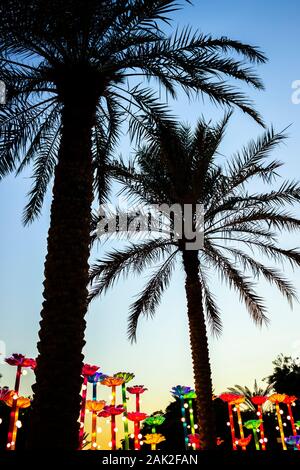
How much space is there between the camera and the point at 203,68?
7.20m

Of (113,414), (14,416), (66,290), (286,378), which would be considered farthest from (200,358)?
(286,378)

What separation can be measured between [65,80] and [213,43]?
2.92 m

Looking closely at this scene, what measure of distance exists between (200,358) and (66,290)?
17.0 ft

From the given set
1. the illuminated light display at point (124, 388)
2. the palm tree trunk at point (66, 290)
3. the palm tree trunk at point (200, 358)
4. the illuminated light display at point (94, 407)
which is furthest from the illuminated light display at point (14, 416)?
the palm tree trunk at point (66, 290)

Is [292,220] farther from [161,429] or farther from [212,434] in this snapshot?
[161,429]

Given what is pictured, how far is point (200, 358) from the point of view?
362 inches

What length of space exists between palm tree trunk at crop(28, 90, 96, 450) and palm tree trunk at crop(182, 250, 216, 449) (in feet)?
15.6

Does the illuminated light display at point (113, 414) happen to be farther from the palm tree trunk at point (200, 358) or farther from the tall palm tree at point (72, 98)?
the tall palm tree at point (72, 98)

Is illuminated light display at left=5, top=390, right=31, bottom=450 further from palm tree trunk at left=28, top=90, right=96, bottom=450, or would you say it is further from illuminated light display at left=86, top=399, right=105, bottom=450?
palm tree trunk at left=28, top=90, right=96, bottom=450

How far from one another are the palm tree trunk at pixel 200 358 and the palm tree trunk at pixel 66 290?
4.76 m

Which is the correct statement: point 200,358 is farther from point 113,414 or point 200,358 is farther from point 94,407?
point 94,407

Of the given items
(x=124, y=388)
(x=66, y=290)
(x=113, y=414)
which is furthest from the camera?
(x=124, y=388)

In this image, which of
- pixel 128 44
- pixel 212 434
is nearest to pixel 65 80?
pixel 128 44

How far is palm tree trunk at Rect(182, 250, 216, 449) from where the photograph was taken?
8648mm
